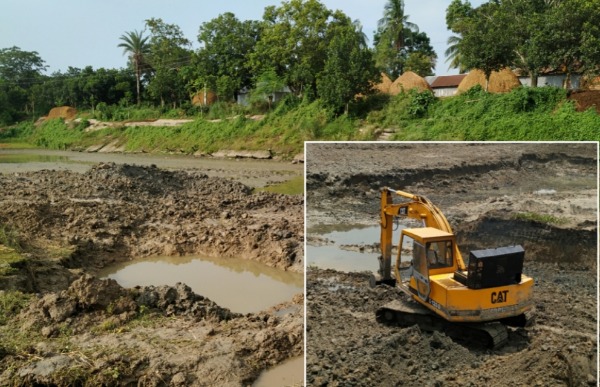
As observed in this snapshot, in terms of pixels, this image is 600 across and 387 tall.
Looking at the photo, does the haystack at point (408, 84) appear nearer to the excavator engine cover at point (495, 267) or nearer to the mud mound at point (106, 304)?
the mud mound at point (106, 304)

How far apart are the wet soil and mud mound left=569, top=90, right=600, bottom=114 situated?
15.0 metres

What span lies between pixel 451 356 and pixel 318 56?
29.5 m

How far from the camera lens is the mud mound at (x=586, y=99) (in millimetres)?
15898

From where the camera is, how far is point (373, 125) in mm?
22391

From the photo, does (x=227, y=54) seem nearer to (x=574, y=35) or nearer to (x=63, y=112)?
(x=63, y=112)

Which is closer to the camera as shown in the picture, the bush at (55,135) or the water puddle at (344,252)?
the water puddle at (344,252)

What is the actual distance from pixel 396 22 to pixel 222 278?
31287mm

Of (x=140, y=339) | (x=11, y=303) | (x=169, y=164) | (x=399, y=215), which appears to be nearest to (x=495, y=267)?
(x=399, y=215)

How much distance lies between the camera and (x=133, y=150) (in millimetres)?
37000

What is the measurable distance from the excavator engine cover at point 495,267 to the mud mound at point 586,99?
15.1 m

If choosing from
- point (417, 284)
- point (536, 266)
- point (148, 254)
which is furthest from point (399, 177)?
point (148, 254)

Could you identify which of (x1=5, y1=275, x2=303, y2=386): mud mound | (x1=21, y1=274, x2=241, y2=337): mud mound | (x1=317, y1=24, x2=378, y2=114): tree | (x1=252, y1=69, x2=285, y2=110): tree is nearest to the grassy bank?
(x1=317, y1=24, x2=378, y2=114): tree

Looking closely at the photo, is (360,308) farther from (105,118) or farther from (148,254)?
(105,118)

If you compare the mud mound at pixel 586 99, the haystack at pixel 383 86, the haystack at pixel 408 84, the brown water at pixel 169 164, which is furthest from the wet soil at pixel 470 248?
the haystack at pixel 383 86
